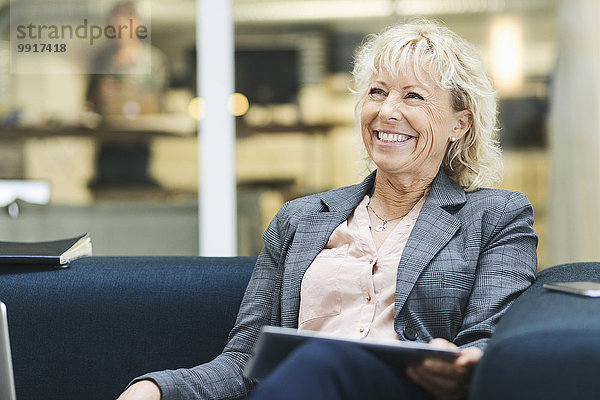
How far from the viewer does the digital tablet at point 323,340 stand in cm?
134

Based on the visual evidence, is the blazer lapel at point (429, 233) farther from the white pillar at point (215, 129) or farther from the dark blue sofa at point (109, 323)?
the white pillar at point (215, 129)

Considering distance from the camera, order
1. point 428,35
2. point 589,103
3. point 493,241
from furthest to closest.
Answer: point 589,103 → point 428,35 → point 493,241

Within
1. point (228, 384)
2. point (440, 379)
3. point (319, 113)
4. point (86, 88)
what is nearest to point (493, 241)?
point (440, 379)


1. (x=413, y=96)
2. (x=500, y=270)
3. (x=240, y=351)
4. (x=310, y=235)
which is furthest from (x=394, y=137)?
(x=240, y=351)

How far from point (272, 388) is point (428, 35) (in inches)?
40.8

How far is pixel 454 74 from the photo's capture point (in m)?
1.94

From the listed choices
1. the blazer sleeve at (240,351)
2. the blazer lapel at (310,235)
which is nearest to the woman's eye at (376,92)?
the blazer lapel at (310,235)

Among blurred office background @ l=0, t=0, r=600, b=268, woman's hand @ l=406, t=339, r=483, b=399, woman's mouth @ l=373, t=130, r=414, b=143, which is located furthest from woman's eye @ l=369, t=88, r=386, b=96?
blurred office background @ l=0, t=0, r=600, b=268

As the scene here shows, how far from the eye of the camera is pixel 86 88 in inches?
172

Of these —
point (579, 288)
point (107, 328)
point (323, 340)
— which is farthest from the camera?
point (107, 328)

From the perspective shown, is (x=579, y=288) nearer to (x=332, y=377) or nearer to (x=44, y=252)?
(x=332, y=377)

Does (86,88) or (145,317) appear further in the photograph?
(86,88)

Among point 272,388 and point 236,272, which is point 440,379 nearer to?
point 272,388

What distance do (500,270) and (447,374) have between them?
0.41 metres
